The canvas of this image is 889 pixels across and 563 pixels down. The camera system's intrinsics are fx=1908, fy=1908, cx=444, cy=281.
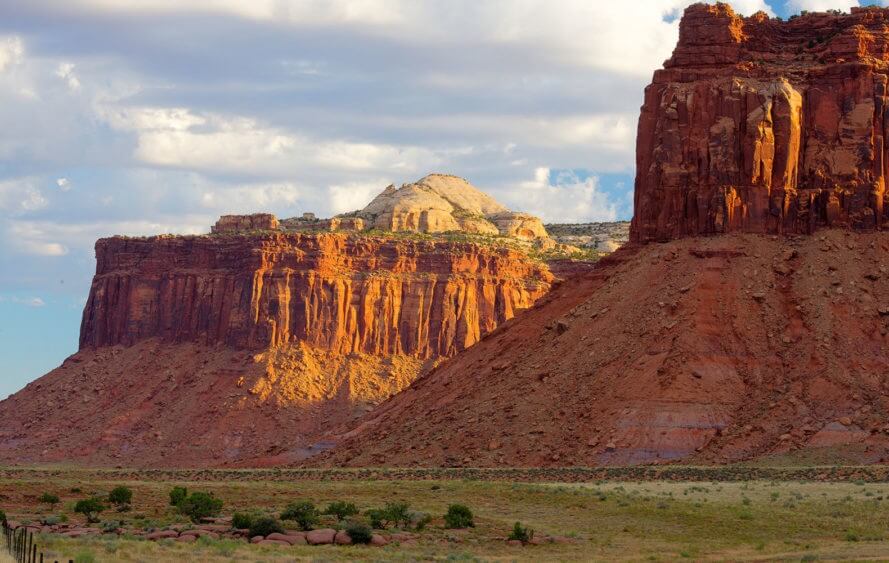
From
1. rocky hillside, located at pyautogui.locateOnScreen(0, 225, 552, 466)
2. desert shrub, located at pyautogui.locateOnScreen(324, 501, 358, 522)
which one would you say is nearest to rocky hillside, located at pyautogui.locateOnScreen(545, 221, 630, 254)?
rocky hillside, located at pyautogui.locateOnScreen(0, 225, 552, 466)

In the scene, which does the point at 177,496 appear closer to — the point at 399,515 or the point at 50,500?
the point at 50,500

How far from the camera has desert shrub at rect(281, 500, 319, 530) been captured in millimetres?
56750

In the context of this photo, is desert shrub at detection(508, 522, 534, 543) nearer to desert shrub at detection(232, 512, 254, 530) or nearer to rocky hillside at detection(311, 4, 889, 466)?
desert shrub at detection(232, 512, 254, 530)

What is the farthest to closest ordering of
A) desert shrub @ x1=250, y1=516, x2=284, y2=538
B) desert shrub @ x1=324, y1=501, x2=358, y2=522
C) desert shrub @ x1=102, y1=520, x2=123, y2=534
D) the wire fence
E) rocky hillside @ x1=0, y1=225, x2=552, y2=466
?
rocky hillside @ x1=0, y1=225, x2=552, y2=466 → desert shrub @ x1=324, y1=501, x2=358, y2=522 → desert shrub @ x1=102, y1=520, x2=123, y2=534 → desert shrub @ x1=250, y1=516, x2=284, y2=538 → the wire fence

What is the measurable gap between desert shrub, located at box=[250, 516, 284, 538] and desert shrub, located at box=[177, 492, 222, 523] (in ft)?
15.4

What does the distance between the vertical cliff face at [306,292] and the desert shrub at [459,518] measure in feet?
260

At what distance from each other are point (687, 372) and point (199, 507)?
34425 mm

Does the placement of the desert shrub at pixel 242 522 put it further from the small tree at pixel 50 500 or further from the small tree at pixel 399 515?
the small tree at pixel 50 500

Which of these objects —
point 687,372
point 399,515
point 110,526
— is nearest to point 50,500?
point 110,526

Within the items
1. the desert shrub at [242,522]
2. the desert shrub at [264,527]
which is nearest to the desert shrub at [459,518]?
the desert shrub at [264,527]

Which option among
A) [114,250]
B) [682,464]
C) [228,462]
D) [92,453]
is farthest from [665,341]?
[114,250]

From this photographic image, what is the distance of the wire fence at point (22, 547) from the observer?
43.5 meters

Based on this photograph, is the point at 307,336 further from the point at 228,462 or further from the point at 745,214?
the point at 745,214

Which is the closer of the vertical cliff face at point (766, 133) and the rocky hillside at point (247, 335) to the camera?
the vertical cliff face at point (766, 133)
